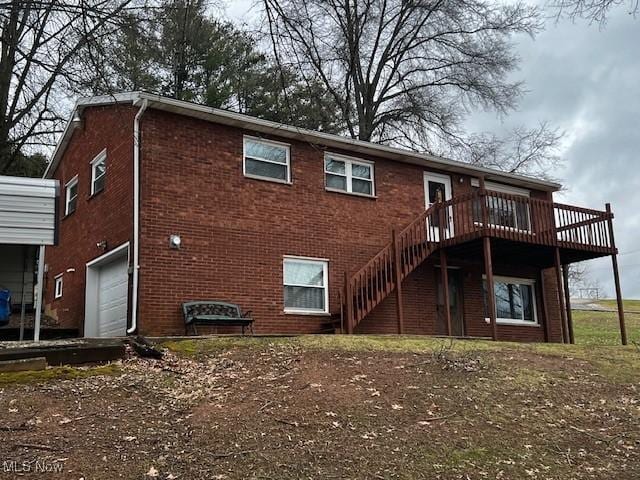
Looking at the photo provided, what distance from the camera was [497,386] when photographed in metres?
9.29

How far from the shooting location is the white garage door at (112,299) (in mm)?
14797

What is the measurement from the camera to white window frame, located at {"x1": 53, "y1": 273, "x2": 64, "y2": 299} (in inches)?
744

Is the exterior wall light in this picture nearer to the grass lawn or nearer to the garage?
the garage

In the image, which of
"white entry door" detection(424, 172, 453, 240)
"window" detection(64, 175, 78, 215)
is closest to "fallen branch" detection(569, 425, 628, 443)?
"white entry door" detection(424, 172, 453, 240)

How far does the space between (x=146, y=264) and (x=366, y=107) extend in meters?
18.4

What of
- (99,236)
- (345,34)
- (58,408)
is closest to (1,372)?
(58,408)

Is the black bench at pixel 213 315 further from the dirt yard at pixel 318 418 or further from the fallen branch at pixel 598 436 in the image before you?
the fallen branch at pixel 598 436

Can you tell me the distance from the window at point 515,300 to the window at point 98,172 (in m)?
10.5

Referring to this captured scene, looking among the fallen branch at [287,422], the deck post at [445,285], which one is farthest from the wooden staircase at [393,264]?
the fallen branch at [287,422]

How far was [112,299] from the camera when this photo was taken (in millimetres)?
15555

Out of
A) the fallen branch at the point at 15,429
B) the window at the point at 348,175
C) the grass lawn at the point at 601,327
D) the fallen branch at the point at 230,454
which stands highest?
the window at the point at 348,175

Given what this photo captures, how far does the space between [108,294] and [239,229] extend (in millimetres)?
3578

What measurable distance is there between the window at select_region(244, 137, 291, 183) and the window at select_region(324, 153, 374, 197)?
1.18 m

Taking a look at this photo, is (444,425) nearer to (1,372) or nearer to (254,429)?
(254,429)
